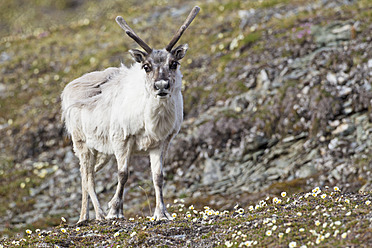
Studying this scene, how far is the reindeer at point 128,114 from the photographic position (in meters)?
9.80

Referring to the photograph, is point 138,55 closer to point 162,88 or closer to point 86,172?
point 162,88

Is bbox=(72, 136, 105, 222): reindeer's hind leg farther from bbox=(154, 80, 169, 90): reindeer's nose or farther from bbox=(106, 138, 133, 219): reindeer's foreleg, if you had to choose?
bbox=(154, 80, 169, 90): reindeer's nose

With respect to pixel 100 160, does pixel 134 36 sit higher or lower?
higher

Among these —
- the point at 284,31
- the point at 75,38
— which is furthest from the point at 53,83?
the point at 284,31

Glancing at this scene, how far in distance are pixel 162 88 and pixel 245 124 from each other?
9.28m

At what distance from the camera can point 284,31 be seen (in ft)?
73.7

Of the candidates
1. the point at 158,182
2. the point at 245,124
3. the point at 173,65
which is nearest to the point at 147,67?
the point at 173,65

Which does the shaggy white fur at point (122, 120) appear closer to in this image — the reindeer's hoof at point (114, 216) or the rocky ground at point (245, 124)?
the reindeer's hoof at point (114, 216)

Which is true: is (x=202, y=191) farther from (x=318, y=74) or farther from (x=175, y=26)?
(x=175, y=26)

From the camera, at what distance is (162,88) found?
30.5 ft

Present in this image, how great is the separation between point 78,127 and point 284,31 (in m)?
13.4

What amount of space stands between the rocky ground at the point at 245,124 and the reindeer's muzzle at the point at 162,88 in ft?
14.0

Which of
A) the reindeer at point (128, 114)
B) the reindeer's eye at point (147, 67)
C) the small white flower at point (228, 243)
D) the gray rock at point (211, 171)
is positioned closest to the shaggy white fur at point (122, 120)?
the reindeer at point (128, 114)

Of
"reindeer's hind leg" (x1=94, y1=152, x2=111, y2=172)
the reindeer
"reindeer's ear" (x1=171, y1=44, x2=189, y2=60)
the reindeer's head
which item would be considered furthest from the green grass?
"reindeer's ear" (x1=171, y1=44, x2=189, y2=60)
